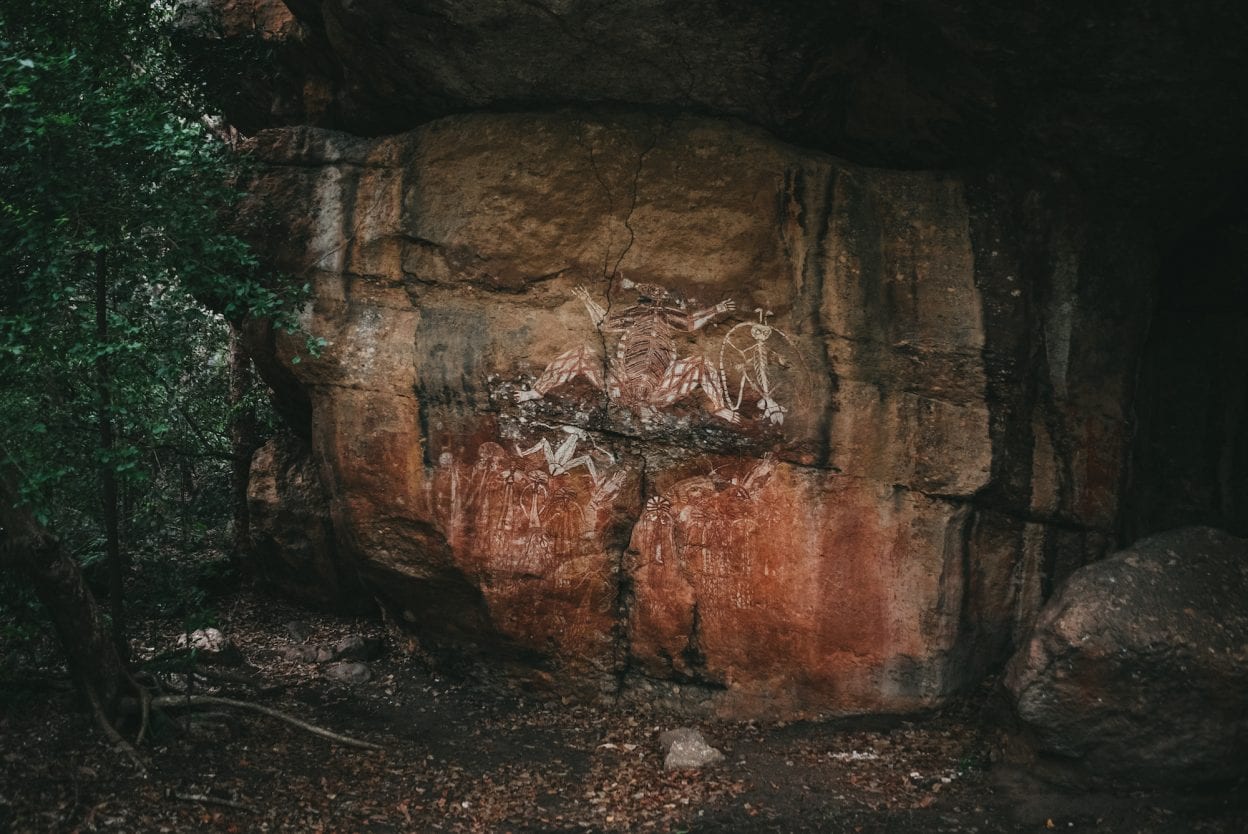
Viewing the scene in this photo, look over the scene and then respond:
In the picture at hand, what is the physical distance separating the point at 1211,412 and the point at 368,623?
24.4 feet

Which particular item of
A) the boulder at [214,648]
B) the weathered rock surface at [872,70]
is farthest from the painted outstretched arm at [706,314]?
the boulder at [214,648]

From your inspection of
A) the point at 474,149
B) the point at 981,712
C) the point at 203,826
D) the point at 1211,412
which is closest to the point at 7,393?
the point at 203,826

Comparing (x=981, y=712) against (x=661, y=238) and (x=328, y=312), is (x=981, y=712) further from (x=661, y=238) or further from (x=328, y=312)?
(x=328, y=312)

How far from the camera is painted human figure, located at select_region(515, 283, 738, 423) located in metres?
7.13

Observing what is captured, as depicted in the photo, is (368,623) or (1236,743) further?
(368,623)

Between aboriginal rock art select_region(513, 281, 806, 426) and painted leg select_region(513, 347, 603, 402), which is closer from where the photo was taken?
aboriginal rock art select_region(513, 281, 806, 426)

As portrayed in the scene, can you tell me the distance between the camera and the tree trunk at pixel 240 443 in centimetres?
989

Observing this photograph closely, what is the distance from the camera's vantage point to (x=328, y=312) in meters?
7.48

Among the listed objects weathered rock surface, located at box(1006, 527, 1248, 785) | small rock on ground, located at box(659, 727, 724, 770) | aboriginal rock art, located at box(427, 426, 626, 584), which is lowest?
small rock on ground, located at box(659, 727, 724, 770)

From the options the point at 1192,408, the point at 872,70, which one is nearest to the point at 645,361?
the point at 872,70

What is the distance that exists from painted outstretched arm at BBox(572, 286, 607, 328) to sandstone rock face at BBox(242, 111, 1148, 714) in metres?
0.04

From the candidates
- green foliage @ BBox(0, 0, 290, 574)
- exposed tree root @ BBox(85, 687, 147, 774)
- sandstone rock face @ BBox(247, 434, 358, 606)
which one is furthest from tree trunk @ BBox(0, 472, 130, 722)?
sandstone rock face @ BBox(247, 434, 358, 606)

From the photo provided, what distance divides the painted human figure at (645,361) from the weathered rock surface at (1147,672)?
8.87 ft

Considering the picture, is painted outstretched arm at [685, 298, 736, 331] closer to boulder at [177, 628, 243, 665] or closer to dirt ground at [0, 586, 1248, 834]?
dirt ground at [0, 586, 1248, 834]
